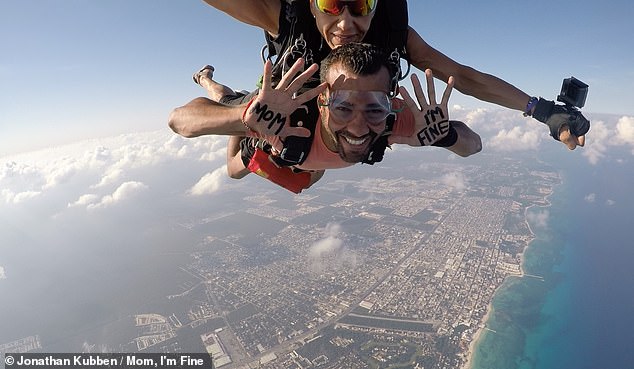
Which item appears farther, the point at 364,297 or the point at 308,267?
the point at 308,267

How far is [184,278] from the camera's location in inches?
1788

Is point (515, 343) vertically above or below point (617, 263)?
below

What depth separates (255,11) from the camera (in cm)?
217

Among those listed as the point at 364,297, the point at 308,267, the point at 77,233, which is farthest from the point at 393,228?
the point at 77,233

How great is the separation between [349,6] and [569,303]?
4369cm

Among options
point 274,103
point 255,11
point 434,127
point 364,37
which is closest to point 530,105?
point 434,127

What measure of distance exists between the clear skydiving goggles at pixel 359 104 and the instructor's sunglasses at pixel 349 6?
1.86ft

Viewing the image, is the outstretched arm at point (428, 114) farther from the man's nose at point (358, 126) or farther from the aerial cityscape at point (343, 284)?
the aerial cityscape at point (343, 284)

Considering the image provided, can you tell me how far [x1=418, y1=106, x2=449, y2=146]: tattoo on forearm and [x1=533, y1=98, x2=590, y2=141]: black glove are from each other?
92cm

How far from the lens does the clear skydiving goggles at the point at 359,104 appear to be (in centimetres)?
196

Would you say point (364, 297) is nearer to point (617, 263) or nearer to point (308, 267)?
point (308, 267)

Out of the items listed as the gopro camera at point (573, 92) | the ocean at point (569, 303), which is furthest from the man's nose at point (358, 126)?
the ocean at point (569, 303)

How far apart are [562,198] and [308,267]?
65422mm

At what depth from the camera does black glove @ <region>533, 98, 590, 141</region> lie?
213 centimetres
